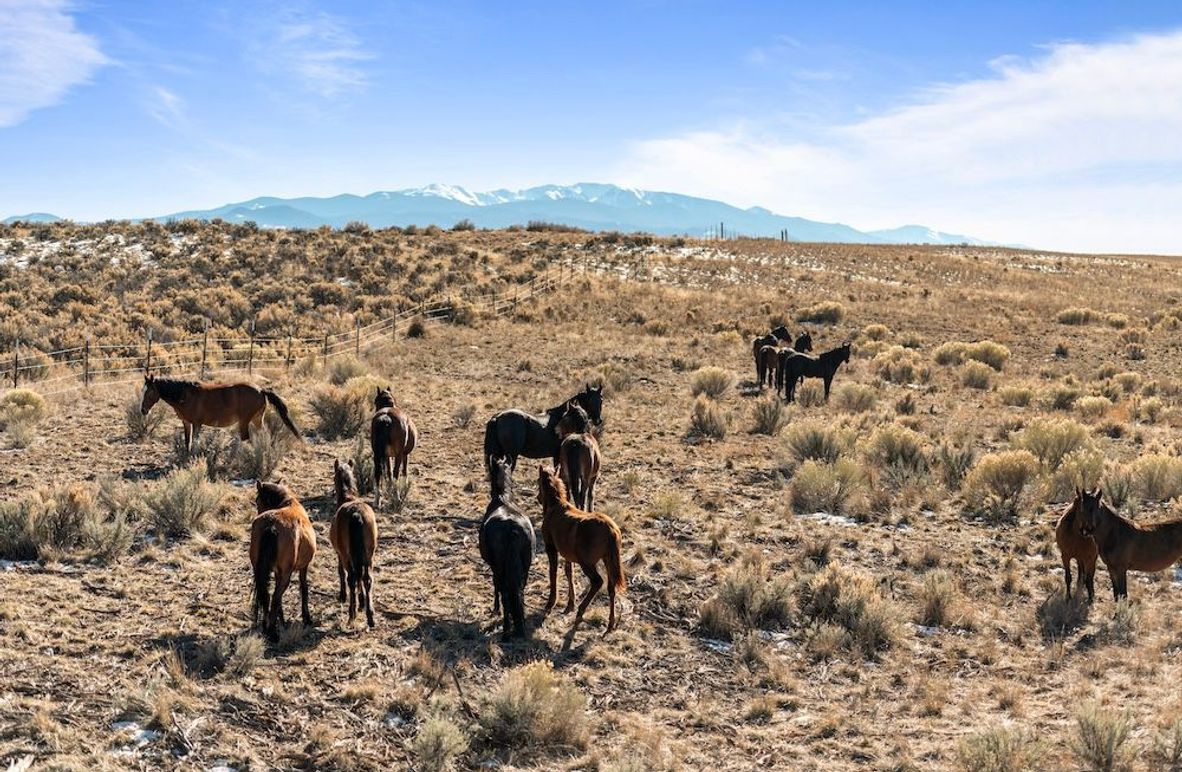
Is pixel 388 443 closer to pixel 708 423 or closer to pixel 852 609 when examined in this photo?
pixel 852 609

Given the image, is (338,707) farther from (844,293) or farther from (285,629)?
(844,293)

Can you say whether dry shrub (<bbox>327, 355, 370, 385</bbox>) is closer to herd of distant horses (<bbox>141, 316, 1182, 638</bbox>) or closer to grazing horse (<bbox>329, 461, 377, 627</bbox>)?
herd of distant horses (<bbox>141, 316, 1182, 638</bbox>)

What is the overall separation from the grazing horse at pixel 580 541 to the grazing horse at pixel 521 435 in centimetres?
350

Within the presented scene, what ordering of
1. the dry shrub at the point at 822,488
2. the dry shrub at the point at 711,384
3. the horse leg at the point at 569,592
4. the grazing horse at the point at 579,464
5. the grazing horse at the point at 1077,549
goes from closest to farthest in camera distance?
the horse leg at the point at 569,592
the grazing horse at the point at 1077,549
the grazing horse at the point at 579,464
the dry shrub at the point at 822,488
the dry shrub at the point at 711,384

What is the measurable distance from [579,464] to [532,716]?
5022 mm

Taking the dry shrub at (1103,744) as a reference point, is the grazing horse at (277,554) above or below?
above

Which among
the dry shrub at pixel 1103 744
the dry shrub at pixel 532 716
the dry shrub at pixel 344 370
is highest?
the dry shrub at pixel 344 370

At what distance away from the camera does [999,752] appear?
6.20 metres

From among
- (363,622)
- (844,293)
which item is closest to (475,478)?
(363,622)

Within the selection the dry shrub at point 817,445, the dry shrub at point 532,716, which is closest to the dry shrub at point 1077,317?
the dry shrub at point 817,445

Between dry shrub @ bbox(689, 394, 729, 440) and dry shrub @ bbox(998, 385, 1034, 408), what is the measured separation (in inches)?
331

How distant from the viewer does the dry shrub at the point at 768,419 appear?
18.8m

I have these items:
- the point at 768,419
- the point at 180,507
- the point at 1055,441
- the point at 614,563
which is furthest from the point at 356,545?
the point at 1055,441

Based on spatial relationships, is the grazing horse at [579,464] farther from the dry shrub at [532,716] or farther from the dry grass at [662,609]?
the dry shrub at [532,716]
